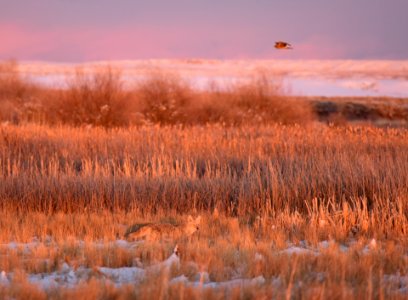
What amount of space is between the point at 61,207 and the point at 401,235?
17.3 ft

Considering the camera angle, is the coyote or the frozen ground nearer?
the frozen ground

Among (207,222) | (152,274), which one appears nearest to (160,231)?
(207,222)

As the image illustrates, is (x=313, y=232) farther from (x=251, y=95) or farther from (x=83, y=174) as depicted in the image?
(x=251, y=95)

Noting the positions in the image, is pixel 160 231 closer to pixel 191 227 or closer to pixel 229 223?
pixel 191 227

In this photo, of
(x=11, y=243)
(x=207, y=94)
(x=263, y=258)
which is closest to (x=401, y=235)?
(x=263, y=258)

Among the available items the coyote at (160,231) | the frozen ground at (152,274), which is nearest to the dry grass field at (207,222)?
the frozen ground at (152,274)

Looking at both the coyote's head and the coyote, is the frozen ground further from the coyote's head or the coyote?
the coyote's head

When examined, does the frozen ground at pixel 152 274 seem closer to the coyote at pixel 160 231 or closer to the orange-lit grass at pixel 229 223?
the orange-lit grass at pixel 229 223

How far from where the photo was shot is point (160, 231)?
690 cm

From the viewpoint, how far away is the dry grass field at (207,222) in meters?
4.84

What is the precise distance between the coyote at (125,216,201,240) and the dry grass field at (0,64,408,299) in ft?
0.42

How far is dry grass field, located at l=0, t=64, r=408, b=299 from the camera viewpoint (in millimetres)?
4844

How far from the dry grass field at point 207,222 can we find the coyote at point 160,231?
13 cm

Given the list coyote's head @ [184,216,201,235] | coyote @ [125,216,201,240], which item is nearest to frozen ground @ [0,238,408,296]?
coyote @ [125,216,201,240]
